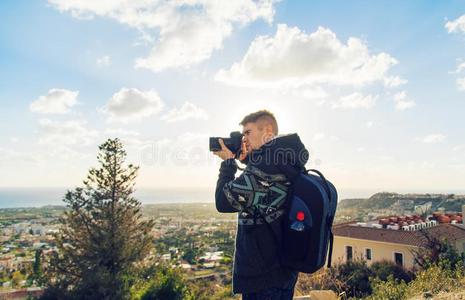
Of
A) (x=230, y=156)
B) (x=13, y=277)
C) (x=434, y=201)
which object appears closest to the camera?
(x=230, y=156)

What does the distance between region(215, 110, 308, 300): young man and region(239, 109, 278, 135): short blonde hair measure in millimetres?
195

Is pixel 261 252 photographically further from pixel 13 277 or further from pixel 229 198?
pixel 13 277

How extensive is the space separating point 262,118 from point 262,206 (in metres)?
0.50

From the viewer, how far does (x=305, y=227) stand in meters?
1.69

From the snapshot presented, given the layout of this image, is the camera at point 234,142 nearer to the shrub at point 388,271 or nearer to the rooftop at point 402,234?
the shrub at point 388,271

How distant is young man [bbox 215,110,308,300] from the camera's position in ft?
5.69

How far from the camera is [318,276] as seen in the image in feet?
32.2

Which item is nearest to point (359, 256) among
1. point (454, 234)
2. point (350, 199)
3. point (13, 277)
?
point (454, 234)

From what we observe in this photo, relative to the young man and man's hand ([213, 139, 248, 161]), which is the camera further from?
the young man

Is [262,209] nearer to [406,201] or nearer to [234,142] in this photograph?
[234,142]

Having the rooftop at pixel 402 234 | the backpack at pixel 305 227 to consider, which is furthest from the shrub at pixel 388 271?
the backpack at pixel 305 227

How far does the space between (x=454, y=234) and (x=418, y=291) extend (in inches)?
772

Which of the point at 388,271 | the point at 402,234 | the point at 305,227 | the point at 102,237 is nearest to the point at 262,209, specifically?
the point at 305,227

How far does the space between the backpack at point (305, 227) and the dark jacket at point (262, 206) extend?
0.14 feet
